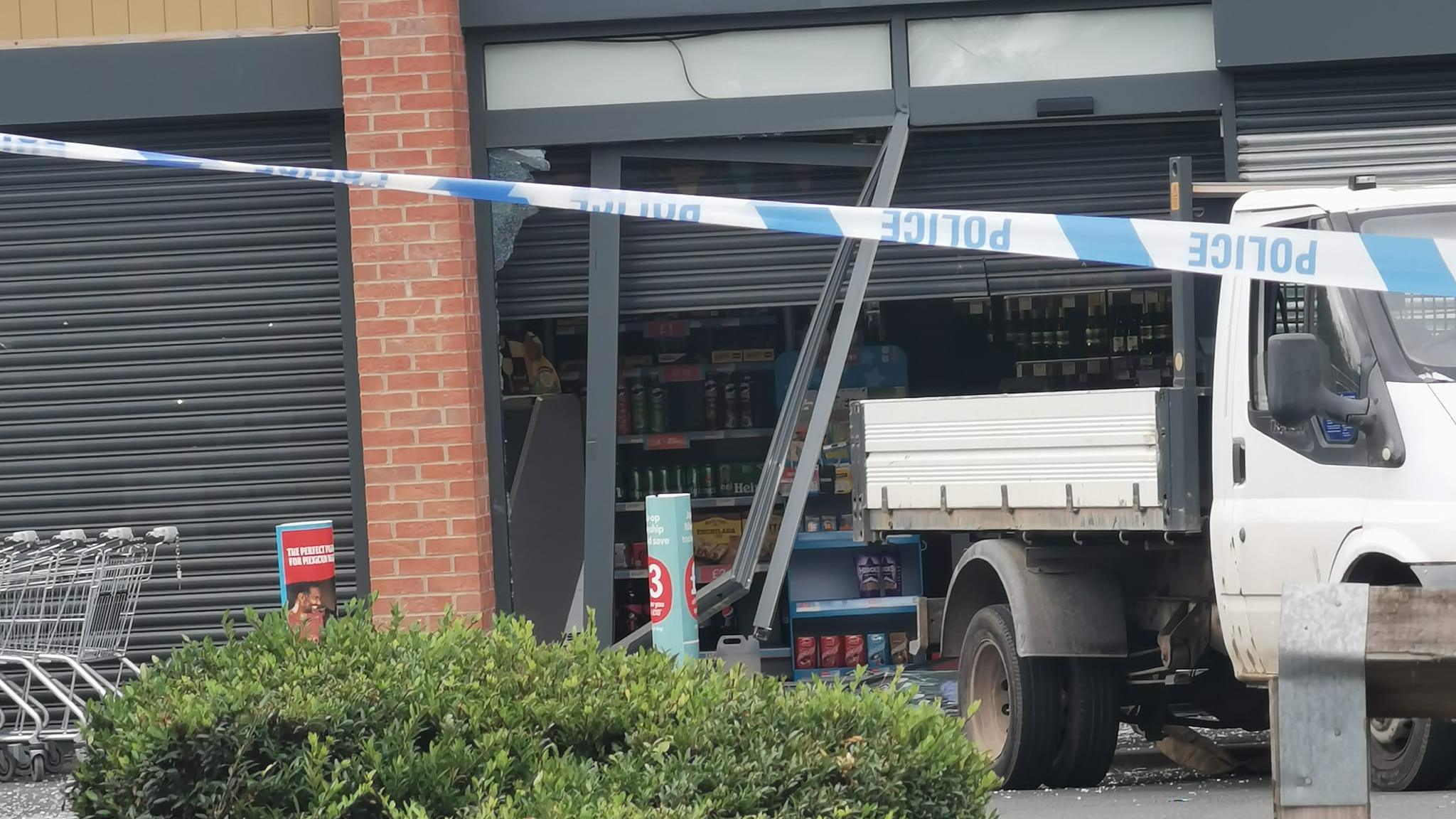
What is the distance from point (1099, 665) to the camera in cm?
728

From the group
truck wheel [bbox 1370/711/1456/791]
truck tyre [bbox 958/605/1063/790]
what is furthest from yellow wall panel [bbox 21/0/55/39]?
truck wheel [bbox 1370/711/1456/791]

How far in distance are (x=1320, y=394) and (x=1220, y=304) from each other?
882 mm

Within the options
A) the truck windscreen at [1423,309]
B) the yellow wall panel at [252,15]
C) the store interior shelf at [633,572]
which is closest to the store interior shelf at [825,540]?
the store interior shelf at [633,572]

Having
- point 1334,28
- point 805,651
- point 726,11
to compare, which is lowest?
point 805,651

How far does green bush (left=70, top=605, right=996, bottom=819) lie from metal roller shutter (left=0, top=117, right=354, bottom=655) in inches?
232

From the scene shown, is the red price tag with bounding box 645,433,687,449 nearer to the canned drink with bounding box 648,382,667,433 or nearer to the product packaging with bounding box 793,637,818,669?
the canned drink with bounding box 648,382,667,433

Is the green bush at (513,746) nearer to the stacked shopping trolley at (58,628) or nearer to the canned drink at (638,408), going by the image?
the stacked shopping trolley at (58,628)

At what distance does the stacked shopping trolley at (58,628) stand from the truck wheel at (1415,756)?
239 inches

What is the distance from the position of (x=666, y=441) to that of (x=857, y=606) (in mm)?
1604

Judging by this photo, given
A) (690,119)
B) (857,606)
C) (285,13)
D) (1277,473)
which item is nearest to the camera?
Answer: (1277,473)

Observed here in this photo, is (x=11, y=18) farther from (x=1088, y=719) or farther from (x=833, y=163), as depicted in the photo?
(x=1088, y=719)

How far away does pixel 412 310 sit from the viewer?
9477mm

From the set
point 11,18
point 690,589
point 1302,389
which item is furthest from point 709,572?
point 1302,389

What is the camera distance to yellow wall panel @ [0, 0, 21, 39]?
982 centimetres
